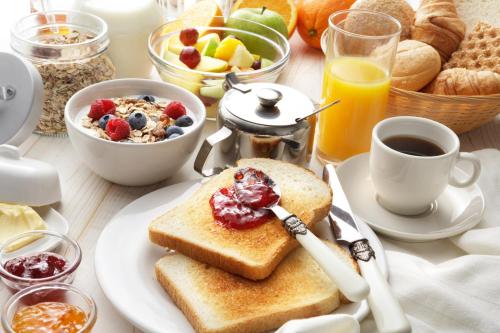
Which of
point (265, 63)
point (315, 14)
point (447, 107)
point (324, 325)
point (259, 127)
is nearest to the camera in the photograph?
point (324, 325)

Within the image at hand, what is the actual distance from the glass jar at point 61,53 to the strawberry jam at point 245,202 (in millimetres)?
483

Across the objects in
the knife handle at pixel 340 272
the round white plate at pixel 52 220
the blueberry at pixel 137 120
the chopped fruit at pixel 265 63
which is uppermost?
the knife handle at pixel 340 272

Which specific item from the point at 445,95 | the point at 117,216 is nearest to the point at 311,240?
the point at 117,216

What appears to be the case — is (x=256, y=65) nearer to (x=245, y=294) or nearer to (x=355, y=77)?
(x=355, y=77)

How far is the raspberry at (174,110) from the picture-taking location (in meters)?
1.40

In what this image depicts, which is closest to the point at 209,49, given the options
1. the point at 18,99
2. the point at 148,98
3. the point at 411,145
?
the point at 148,98

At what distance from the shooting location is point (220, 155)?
1.37 meters

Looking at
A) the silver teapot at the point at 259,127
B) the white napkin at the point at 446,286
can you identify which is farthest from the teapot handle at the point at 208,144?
the white napkin at the point at 446,286

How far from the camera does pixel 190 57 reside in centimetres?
161

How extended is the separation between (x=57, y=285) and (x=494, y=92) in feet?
3.29

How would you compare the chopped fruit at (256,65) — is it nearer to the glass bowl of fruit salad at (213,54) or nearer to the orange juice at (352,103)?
the glass bowl of fruit salad at (213,54)

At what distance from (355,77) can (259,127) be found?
0.98ft

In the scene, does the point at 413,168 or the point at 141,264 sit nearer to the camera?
the point at 141,264

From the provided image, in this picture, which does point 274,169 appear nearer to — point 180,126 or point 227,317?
point 180,126
